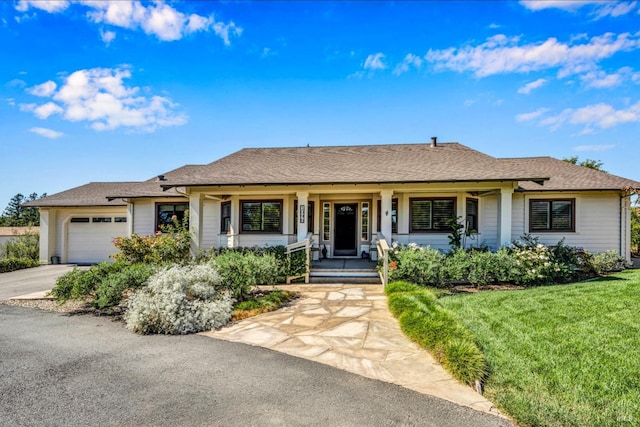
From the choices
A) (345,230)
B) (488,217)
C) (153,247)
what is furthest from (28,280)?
(488,217)

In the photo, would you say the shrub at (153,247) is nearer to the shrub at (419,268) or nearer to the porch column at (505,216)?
the shrub at (419,268)

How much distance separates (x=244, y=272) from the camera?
8344mm

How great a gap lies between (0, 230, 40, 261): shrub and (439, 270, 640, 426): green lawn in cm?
2035

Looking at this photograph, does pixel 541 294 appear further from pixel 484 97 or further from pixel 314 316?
pixel 484 97

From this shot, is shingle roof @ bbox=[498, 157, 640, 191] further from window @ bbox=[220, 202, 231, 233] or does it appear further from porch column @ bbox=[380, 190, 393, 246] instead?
window @ bbox=[220, 202, 231, 233]

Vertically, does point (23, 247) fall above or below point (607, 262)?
below

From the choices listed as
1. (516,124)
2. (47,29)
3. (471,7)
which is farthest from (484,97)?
(47,29)

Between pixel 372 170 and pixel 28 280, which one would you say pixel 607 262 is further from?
pixel 28 280

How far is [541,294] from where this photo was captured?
806cm

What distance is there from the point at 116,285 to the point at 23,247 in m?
14.9

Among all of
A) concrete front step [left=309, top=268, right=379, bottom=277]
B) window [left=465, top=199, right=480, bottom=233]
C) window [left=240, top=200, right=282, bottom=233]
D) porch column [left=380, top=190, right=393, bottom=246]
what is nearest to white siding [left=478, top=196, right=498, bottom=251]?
window [left=465, top=199, right=480, bottom=233]

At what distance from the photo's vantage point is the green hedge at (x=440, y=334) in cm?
397

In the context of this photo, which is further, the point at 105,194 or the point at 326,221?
the point at 105,194

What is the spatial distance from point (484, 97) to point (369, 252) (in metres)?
6.88
